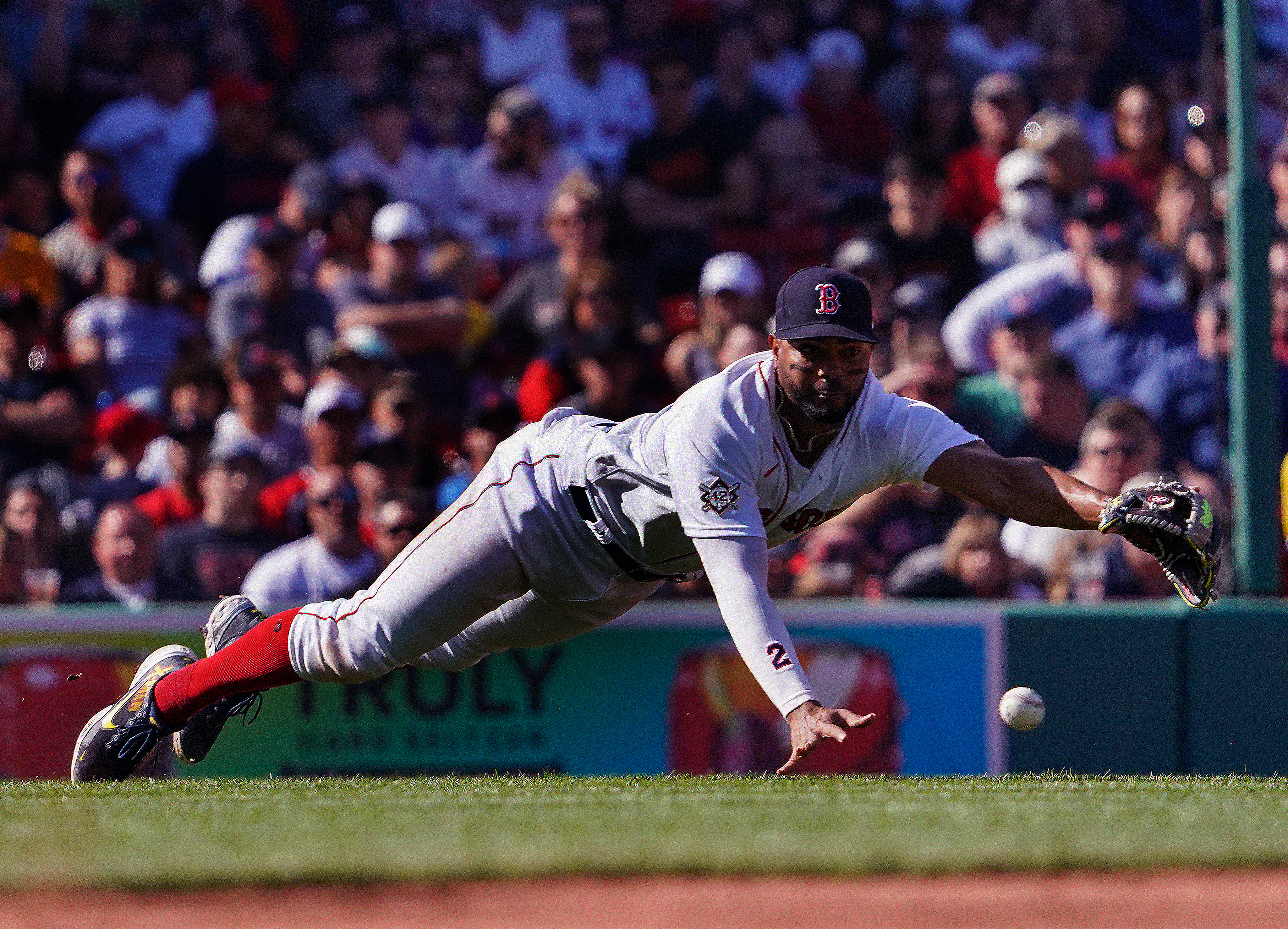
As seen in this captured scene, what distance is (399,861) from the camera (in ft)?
12.4

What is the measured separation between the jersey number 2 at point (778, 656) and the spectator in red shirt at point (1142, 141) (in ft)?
22.7

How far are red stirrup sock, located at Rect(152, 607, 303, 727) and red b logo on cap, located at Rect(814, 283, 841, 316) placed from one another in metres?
2.03

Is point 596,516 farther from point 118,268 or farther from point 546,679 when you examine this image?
point 118,268

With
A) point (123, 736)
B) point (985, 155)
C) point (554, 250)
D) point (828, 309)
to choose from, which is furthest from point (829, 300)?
point (985, 155)

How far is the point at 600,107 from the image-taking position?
35.7ft

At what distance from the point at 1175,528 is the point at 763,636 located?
46.3 inches

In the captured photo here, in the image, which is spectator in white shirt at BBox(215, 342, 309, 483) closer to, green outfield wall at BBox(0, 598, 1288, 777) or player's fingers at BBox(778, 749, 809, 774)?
green outfield wall at BBox(0, 598, 1288, 777)

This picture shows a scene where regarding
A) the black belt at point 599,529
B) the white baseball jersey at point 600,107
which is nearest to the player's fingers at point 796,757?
the black belt at point 599,529

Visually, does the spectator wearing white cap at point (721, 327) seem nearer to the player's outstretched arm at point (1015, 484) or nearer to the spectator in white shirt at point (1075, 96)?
the spectator in white shirt at point (1075, 96)

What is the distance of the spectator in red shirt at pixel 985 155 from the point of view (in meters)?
10.3

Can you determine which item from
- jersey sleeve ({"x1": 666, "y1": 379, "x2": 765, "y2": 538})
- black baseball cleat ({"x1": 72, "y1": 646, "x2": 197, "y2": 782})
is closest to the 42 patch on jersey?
jersey sleeve ({"x1": 666, "y1": 379, "x2": 765, "y2": 538})

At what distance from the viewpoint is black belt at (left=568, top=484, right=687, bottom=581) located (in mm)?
4902

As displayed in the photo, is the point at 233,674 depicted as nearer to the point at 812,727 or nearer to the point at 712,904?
the point at 812,727

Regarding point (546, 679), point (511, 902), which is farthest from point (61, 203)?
point (511, 902)
